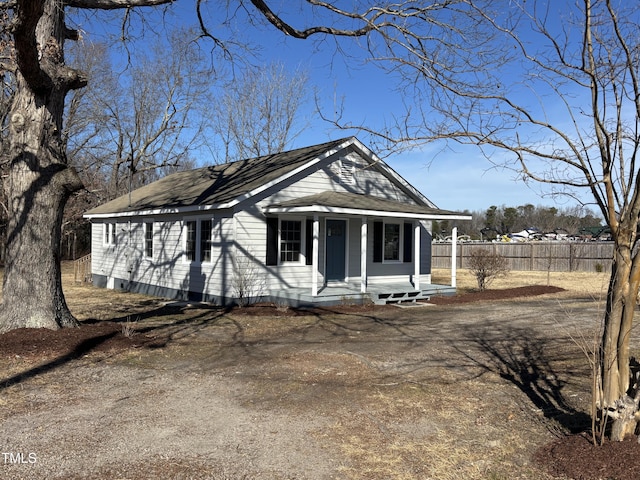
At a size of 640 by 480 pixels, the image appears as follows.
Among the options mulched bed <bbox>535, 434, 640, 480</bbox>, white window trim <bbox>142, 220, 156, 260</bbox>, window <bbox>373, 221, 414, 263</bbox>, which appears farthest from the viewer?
white window trim <bbox>142, 220, 156, 260</bbox>

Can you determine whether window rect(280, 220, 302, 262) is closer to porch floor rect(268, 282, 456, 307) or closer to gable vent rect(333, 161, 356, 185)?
porch floor rect(268, 282, 456, 307)

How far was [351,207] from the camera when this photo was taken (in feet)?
44.1

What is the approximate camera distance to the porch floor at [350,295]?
44.1 feet

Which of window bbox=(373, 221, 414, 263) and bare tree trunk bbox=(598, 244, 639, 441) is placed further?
window bbox=(373, 221, 414, 263)

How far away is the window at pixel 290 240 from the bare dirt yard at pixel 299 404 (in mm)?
4464

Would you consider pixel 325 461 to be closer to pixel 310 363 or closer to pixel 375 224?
pixel 310 363

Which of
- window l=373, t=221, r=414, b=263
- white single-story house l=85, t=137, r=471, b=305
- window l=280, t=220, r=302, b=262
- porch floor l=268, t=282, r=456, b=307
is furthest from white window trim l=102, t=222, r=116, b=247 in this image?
window l=373, t=221, r=414, b=263

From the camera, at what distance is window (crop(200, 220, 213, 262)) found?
48.1ft

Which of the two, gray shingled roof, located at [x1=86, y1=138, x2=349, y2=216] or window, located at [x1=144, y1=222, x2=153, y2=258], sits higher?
gray shingled roof, located at [x1=86, y1=138, x2=349, y2=216]

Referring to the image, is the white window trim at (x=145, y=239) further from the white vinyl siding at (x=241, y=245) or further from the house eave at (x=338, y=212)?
the house eave at (x=338, y=212)

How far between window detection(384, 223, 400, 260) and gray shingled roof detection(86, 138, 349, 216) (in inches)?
127

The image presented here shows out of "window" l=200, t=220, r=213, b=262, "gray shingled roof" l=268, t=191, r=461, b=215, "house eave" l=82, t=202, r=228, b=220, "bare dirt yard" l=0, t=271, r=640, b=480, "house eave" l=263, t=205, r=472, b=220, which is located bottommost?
"bare dirt yard" l=0, t=271, r=640, b=480

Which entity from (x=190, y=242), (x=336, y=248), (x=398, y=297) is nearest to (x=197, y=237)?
(x=190, y=242)

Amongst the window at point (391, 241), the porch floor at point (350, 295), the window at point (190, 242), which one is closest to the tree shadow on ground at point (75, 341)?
the porch floor at point (350, 295)
